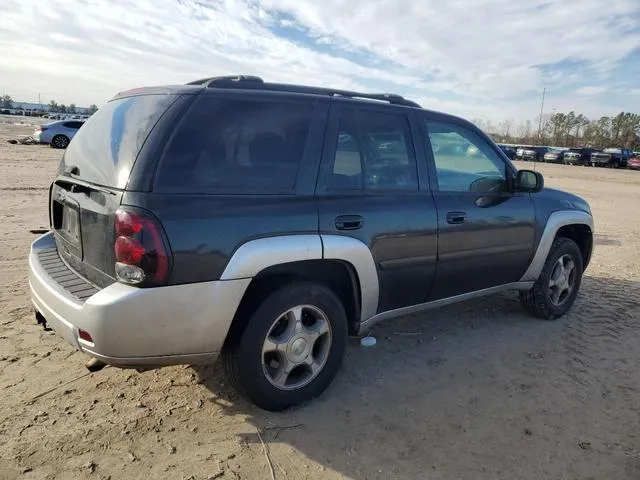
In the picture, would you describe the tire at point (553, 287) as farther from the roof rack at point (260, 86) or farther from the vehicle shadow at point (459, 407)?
the roof rack at point (260, 86)

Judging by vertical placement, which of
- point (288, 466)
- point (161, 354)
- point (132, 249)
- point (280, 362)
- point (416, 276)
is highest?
point (132, 249)

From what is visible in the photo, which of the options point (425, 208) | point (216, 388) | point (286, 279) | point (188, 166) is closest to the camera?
point (188, 166)

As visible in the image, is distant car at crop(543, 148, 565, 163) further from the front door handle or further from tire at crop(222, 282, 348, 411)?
tire at crop(222, 282, 348, 411)

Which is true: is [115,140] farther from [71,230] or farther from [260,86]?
[260,86]

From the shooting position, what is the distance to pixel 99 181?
282cm

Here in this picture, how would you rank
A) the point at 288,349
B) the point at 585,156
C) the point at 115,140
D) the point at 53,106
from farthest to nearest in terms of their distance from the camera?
the point at 53,106
the point at 585,156
the point at 288,349
the point at 115,140

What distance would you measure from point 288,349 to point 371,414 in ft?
2.19

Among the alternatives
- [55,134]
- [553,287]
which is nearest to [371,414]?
[553,287]

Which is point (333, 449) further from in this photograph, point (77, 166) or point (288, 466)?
point (77, 166)

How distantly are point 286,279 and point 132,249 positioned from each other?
94 cm

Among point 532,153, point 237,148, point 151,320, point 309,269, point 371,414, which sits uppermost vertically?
point 532,153

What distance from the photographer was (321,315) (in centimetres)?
321

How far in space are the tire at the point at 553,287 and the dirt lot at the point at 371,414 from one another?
1.03 feet

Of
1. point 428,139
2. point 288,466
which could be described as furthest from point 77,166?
point 428,139
